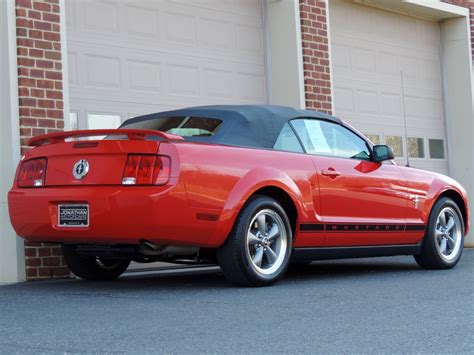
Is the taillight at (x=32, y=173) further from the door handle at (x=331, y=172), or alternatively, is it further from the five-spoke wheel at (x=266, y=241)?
the door handle at (x=331, y=172)

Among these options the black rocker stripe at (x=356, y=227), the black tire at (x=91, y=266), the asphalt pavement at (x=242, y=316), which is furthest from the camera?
the black tire at (x=91, y=266)

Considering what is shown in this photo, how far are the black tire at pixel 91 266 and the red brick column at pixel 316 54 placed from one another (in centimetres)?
455

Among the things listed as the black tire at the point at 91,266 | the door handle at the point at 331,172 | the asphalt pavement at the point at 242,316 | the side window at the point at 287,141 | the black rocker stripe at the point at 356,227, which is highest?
the side window at the point at 287,141

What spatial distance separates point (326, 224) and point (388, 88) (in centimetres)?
677

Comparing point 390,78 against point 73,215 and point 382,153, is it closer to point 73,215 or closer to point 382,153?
point 382,153

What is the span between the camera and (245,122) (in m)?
7.26

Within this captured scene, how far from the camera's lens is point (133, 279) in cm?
806

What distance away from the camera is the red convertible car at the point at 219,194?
6.41m

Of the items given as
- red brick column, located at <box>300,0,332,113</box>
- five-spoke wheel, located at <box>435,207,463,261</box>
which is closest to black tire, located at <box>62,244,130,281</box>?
five-spoke wheel, located at <box>435,207,463,261</box>

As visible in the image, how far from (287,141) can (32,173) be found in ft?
6.82

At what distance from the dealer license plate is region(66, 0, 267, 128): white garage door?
307cm

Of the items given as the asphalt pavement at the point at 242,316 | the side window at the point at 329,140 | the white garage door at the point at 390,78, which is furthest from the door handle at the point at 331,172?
the white garage door at the point at 390,78

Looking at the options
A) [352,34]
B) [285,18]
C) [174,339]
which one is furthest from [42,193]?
[352,34]

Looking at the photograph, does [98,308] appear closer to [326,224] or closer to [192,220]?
[192,220]
